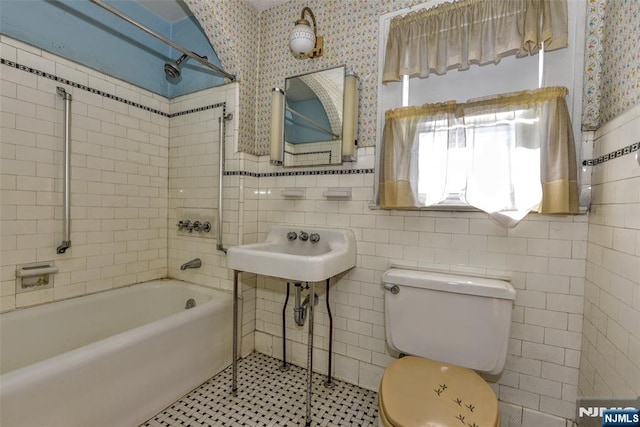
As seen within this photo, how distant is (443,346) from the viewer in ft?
4.33

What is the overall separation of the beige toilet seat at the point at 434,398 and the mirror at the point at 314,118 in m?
1.16

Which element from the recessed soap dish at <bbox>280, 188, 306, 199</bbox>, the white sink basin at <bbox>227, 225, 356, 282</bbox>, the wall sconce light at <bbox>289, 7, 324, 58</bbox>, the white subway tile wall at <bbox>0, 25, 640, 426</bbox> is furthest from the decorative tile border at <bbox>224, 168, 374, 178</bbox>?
the wall sconce light at <bbox>289, 7, 324, 58</bbox>

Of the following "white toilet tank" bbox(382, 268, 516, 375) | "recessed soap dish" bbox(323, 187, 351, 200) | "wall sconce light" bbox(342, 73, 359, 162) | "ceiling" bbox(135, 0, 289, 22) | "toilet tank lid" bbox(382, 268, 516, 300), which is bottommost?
"white toilet tank" bbox(382, 268, 516, 375)

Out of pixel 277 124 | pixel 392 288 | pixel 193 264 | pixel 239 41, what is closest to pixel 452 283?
pixel 392 288

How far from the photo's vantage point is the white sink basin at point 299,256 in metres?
1.32

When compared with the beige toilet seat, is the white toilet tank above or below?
above

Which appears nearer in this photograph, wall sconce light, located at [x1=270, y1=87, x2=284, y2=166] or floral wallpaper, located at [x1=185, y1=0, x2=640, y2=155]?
floral wallpaper, located at [x1=185, y1=0, x2=640, y2=155]

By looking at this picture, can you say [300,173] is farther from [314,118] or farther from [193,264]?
[193,264]

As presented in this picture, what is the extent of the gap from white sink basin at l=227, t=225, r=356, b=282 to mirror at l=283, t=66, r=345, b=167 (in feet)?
1.48

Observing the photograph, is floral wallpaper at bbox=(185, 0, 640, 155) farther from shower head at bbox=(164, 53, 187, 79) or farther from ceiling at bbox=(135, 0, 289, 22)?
shower head at bbox=(164, 53, 187, 79)

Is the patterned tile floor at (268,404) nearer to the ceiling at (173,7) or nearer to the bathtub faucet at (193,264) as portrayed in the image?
the bathtub faucet at (193,264)

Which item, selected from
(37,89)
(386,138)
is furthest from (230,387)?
(37,89)

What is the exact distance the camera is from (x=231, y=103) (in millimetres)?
1931

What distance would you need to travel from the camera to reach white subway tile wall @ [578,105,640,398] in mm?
937
